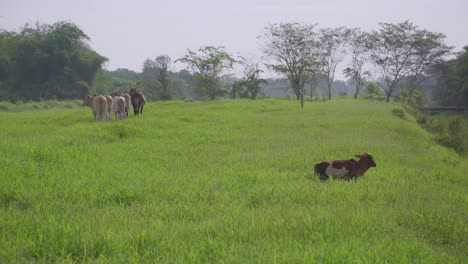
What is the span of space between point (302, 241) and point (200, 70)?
5742cm

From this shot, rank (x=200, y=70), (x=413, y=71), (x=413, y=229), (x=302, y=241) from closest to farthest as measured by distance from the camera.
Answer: (x=302, y=241), (x=413, y=229), (x=413, y=71), (x=200, y=70)

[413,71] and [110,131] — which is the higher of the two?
[413,71]

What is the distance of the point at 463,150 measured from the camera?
14.3m

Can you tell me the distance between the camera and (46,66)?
169 ft

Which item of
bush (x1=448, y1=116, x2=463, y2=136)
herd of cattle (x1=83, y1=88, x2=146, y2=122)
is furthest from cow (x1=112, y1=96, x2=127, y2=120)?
bush (x1=448, y1=116, x2=463, y2=136)

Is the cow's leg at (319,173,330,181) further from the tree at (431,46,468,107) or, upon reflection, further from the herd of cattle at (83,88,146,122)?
the tree at (431,46,468,107)

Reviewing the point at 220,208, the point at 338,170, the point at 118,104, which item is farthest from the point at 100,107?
the point at 220,208

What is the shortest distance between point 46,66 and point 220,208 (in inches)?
2153

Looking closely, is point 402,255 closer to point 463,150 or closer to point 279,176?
point 279,176

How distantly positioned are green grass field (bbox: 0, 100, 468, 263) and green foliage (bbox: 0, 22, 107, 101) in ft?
151

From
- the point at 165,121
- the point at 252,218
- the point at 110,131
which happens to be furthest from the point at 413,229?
the point at 165,121

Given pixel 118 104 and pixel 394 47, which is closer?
pixel 118 104

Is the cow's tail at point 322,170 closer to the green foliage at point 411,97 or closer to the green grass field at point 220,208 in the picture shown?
the green grass field at point 220,208

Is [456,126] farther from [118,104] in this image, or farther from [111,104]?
[111,104]
